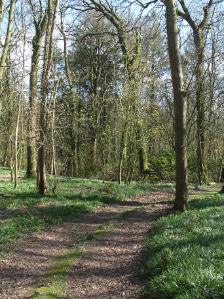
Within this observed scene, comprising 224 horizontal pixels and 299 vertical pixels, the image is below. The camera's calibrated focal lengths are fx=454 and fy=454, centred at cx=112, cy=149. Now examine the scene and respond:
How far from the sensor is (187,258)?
26.7 ft

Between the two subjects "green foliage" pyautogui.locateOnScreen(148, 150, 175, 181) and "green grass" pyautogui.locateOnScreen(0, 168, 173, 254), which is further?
"green foliage" pyautogui.locateOnScreen(148, 150, 175, 181)

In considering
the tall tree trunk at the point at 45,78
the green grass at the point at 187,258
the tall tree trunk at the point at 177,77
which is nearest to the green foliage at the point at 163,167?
the tall tree trunk at the point at 45,78

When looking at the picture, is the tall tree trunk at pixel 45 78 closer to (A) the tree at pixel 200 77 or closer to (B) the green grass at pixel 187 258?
(B) the green grass at pixel 187 258

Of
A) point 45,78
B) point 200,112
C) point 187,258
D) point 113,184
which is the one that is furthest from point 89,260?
point 200,112

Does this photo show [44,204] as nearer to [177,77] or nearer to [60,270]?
[177,77]

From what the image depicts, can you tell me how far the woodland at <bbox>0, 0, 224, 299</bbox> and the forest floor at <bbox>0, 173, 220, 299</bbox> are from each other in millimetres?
38

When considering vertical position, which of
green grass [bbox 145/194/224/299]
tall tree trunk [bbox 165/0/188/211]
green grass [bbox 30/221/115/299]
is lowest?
green grass [bbox 30/221/115/299]

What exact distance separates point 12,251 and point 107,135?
23.0 meters

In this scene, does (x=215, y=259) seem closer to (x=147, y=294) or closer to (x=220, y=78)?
(x=147, y=294)

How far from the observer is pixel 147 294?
7.46m

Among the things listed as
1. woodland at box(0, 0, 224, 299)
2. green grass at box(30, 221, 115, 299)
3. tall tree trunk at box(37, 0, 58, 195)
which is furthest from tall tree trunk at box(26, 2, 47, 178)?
green grass at box(30, 221, 115, 299)

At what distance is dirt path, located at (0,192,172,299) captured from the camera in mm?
8328

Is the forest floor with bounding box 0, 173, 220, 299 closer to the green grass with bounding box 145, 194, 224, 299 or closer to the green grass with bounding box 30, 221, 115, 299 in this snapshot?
the green grass with bounding box 30, 221, 115, 299

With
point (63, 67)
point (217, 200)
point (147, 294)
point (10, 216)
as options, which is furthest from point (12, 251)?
point (63, 67)
